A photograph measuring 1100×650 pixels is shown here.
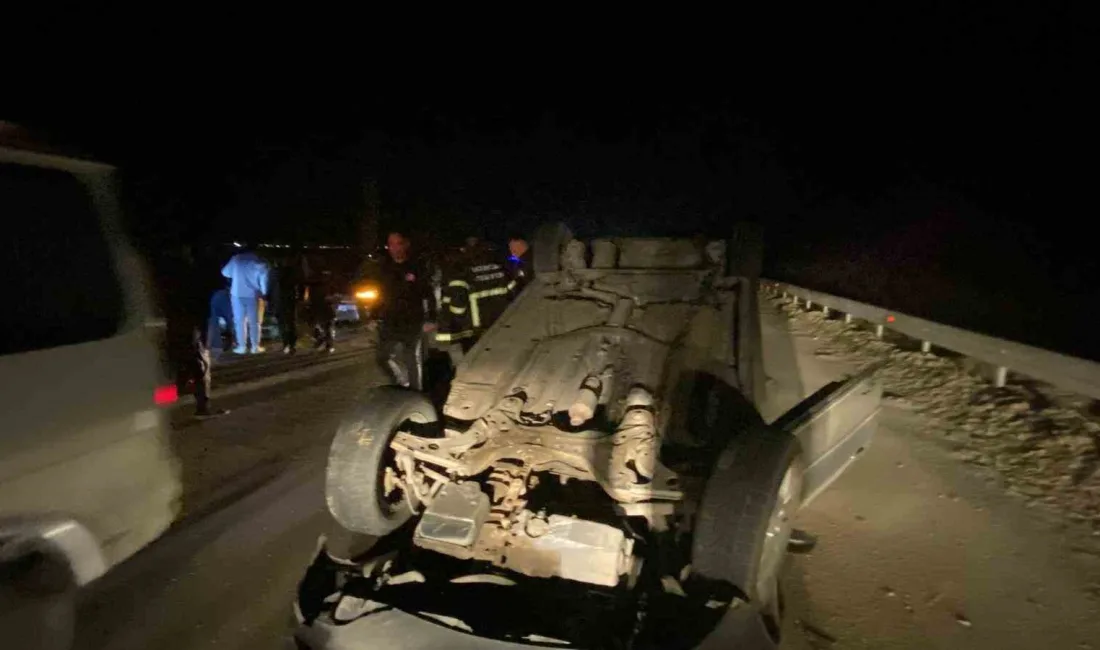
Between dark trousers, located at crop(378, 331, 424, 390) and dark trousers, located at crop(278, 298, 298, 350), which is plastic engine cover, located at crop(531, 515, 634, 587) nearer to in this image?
dark trousers, located at crop(378, 331, 424, 390)

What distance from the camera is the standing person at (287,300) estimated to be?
11.7m

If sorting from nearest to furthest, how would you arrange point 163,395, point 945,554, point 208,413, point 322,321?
point 163,395 → point 945,554 → point 208,413 → point 322,321

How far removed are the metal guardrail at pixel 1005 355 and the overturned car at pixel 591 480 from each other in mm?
2086

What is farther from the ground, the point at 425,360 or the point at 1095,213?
the point at 1095,213

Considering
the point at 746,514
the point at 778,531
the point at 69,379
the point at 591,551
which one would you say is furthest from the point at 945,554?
the point at 69,379

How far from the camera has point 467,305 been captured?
723 centimetres

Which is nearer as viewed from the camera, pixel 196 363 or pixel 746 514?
pixel 746 514

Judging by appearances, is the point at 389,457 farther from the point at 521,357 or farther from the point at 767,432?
the point at 767,432

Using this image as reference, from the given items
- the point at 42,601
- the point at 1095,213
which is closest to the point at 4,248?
the point at 42,601

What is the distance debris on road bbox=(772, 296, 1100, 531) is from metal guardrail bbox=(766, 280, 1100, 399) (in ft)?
0.90

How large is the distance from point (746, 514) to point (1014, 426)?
4534mm

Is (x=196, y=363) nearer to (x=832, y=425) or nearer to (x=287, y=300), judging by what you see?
(x=287, y=300)

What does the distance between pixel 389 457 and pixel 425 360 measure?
3.00 meters

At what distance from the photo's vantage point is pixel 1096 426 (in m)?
6.26
